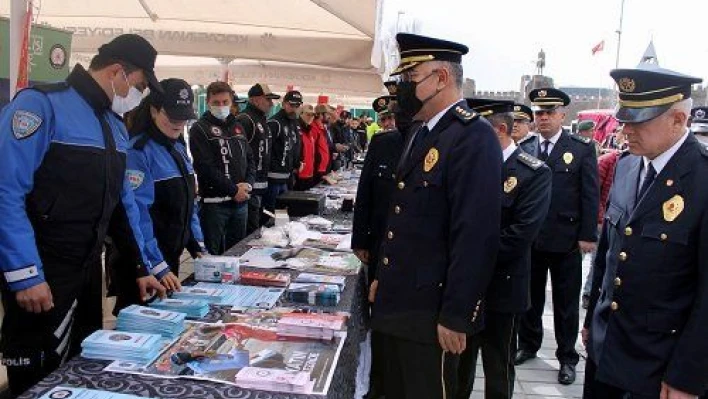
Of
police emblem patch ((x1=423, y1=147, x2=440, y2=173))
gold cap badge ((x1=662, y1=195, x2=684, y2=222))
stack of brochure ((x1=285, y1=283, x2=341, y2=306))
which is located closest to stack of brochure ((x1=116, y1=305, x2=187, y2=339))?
stack of brochure ((x1=285, y1=283, x2=341, y2=306))

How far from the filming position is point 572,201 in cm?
392

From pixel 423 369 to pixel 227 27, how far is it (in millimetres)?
2849

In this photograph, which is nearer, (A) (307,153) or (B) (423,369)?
(B) (423,369)

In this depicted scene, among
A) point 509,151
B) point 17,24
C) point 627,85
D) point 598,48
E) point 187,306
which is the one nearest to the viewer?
point 627,85

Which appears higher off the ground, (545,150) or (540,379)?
(545,150)

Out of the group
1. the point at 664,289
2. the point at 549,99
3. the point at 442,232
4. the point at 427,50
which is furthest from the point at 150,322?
the point at 549,99

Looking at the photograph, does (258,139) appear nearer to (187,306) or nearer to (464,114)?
(187,306)

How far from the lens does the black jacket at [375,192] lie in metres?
3.20

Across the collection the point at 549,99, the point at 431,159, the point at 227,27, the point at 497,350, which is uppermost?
the point at 227,27

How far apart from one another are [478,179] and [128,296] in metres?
1.68

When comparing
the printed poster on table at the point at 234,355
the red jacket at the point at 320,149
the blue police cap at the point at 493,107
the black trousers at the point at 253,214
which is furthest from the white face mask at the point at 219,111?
the red jacket at the point at 320,149

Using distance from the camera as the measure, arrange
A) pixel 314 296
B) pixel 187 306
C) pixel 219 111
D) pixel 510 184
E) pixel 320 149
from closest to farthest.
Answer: pixel 187 306
pixel 314 296
pixel 510 184
pixel 219 111
pixel 320 149

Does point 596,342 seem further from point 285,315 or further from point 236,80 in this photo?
point 236,80

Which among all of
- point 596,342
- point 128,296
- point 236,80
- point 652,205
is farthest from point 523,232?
point 236,80
